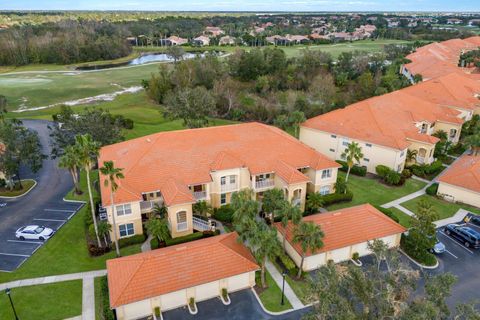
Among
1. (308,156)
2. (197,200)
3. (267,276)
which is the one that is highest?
(308,156)

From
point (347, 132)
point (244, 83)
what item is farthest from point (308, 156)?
point (244, 83)

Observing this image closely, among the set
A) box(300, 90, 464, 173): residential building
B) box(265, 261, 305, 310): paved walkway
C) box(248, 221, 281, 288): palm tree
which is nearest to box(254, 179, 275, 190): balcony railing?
box(265, 261, 305, 310): paved walkway

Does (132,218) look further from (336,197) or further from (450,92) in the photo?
(450,92)

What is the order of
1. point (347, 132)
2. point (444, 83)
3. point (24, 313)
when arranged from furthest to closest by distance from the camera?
point (444, 83) → point (347, 132) → point (24, 313)

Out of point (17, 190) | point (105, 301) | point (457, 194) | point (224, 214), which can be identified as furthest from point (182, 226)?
point (457, 194)

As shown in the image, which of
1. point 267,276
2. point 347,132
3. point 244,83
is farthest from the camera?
point 244,83

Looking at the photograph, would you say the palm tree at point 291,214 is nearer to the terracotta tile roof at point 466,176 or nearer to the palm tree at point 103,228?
the palm tree at point 103,228

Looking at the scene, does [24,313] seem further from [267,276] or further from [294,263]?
[294,263]
